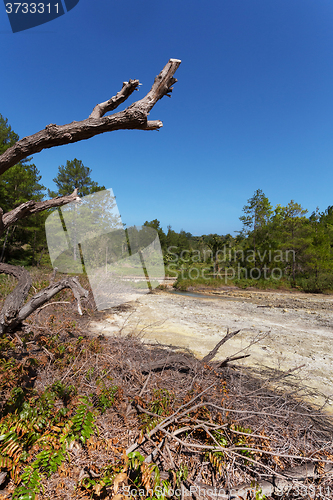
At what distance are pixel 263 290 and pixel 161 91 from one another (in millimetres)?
21352

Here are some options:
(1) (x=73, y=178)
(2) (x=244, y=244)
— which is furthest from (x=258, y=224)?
(1) (x=73, y=178)

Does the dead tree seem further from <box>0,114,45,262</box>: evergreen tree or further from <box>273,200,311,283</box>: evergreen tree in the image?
<box>273,200,311,283</box>: evergreen tree

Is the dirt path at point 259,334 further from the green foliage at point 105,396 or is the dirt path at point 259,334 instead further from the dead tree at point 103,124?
the dead tree at point 103,124

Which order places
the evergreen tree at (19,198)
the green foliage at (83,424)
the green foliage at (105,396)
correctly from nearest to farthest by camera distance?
the green foliage at (83,424) → the green foliage at (105,396) → the evergreen tree at (19,198)

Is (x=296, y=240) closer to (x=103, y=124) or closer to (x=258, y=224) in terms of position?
(x=258, y=224)

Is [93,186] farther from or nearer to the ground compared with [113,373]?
farther from the ground

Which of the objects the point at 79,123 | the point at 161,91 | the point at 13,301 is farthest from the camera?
the point at 13,301

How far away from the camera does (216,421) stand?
2.51m

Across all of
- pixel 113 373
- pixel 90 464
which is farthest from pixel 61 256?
pixel 90 464

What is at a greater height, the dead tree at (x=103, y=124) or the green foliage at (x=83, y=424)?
the dead tree at (x=103, y=124)

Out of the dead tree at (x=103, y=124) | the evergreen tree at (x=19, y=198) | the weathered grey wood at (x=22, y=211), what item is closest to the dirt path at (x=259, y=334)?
the weathered grey wood at (x=22, y=211)

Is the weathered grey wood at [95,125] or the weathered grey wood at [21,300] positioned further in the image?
the weathered grey wood at [21,300]

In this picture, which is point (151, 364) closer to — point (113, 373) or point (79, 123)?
point (113, 373)

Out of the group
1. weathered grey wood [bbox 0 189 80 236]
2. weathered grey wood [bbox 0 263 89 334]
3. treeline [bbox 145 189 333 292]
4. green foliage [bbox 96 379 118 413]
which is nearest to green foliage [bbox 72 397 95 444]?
green foliage [bbox 96 379 118 413]
